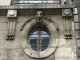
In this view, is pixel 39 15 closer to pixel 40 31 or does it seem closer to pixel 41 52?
pixel 40 31

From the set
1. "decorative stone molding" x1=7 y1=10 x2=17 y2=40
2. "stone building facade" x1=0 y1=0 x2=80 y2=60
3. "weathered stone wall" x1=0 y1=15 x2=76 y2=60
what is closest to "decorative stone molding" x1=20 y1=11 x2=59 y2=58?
"stone building facade" x1=0 y1=0 x2=80 y2=60

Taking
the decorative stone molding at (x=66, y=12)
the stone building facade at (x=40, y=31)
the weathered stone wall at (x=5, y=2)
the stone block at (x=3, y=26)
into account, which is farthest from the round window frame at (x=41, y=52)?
the weathered stone wall at (x=5, y=2)

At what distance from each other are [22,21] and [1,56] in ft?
7.52

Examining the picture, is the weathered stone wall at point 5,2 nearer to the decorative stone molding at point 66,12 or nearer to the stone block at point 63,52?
the decorative stone molding at point 66,12

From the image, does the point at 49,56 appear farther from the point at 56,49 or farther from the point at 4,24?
the point at 4,24

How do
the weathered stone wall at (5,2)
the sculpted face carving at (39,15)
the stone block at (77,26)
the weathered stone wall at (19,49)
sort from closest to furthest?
1. the weathered stone wall at (19,49)
2. the stone block at (77,26)
3. the sculpted face carving at (39,15)
4. the weathered stone wall at (5,2)

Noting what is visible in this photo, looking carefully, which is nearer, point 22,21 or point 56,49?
point 56,49

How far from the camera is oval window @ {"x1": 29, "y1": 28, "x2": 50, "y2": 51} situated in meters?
12.0

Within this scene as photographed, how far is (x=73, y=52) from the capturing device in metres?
11.5

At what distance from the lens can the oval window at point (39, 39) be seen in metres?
12.0

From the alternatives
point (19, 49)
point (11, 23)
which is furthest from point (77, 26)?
point (11, 23)

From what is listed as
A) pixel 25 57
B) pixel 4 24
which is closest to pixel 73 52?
pixel 25 57

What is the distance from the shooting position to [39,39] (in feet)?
40.0

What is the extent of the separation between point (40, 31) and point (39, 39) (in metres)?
0.54
